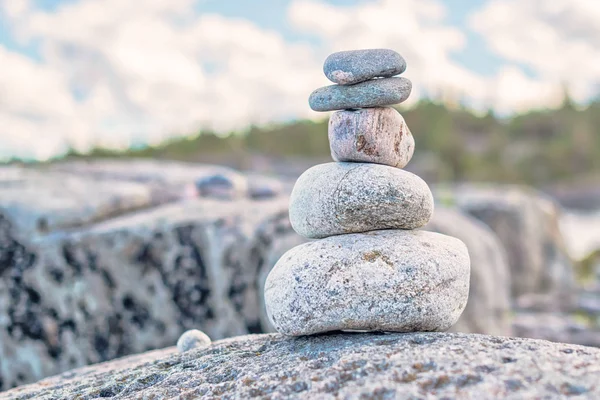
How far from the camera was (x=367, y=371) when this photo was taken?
313 cm

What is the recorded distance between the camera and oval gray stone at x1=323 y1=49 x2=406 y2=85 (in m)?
4.18

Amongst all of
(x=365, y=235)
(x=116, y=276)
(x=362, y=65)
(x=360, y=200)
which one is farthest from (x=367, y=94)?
(x=116, y=276)

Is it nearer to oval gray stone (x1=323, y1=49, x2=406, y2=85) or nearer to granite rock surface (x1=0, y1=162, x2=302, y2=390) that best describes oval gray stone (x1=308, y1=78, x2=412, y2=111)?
oval gray stone (x1=323, y1=49, x2=406, y2=85)

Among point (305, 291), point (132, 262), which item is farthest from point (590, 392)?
point (132, 262)

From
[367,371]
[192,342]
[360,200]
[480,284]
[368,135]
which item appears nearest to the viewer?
[367,371]

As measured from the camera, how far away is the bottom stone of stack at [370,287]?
3.79 m

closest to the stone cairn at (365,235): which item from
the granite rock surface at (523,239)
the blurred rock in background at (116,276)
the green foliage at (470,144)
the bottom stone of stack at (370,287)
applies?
the bottom stone of stack at (370,287)

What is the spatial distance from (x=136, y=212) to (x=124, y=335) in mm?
2108

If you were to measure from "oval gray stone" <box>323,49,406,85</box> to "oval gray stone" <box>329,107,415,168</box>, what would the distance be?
25 centimetres

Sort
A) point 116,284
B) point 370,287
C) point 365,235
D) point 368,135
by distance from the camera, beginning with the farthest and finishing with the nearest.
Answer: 1. point 116,284
2. point 368,135
3. point 365,235
4. point 370,287

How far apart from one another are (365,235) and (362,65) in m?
1.20

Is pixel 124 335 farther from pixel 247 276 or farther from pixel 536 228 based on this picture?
pixel 536 228

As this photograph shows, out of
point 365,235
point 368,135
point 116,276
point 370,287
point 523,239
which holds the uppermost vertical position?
point 368,135

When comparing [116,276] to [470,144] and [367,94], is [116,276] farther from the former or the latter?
[470,144]
